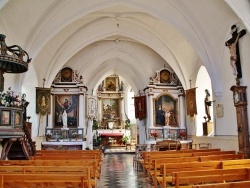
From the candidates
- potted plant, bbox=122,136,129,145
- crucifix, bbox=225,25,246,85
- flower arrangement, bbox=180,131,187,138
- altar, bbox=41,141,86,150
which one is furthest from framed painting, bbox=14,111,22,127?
potted plant, bbox=122,136,129,145

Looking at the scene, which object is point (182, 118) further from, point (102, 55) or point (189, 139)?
point (102, 55)

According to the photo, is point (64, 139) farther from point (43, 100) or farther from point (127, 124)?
point (127, 124)

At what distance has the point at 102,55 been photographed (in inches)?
687

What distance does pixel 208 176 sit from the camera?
410cm

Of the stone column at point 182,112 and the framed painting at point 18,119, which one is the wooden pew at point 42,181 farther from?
the stone column at point 182,112

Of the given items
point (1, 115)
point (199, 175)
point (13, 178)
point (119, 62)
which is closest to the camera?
point (13, 178)

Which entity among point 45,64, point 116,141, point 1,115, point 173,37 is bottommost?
point 116,141

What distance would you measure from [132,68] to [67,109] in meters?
5.21

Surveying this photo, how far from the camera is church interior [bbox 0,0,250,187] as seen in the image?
9.20 metres

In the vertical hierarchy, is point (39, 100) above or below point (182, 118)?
above

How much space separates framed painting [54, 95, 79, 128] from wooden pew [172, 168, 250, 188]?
494 inches

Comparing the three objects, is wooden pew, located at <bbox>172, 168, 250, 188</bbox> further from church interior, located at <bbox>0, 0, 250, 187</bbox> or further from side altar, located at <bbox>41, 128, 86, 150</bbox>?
side altar, located at <bbox>41, 128, 86, 150</bbox>

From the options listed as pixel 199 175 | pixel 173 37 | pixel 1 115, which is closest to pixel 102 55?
pixel 173 37

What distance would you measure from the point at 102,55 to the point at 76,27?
3.55m
